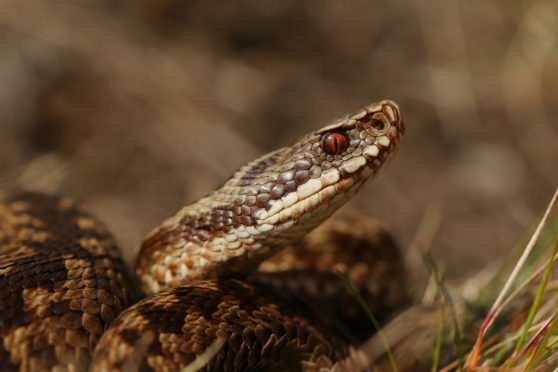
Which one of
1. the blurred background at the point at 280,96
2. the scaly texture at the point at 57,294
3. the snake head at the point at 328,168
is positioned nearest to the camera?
the scaly texture at the point at 57,294

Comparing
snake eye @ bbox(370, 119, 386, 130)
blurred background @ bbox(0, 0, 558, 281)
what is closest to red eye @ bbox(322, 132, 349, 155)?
snake eye @ bbox(370, 119, 386, 130)

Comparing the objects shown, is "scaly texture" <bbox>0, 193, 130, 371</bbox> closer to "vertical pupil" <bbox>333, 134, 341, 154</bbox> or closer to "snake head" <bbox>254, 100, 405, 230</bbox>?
"snake head" <bbox>254, 100, 405, 230</bbox>

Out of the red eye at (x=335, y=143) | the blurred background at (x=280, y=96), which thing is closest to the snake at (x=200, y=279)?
the red eye at (x=335, y=143)

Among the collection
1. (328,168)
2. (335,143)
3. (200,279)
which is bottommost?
(200,279)

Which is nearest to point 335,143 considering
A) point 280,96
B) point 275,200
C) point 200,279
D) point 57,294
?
point 275,200

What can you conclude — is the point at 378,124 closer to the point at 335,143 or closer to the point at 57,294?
the point at 335,143

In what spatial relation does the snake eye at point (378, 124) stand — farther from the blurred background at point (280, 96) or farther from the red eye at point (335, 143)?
the blurred background at point (280, 96)
